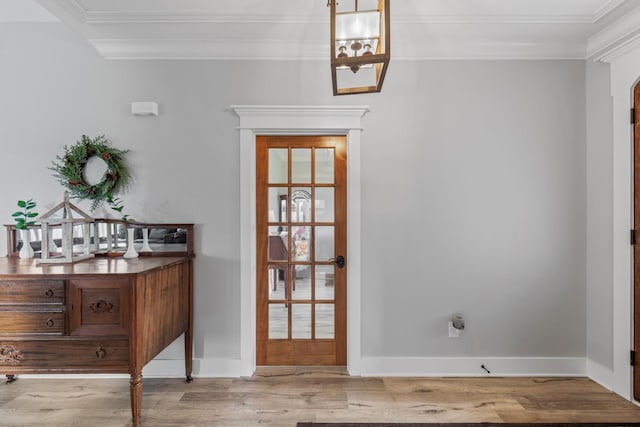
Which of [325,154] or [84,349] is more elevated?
[325,154]

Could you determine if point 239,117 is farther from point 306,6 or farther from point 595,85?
point 595,85

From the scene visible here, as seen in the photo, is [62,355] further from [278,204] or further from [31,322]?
[278,204]

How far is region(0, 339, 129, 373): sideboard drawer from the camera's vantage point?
2.01 metres

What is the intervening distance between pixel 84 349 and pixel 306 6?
2.50 metres

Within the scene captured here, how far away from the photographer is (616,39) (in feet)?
8.21

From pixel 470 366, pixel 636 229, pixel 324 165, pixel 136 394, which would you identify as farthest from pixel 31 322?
pixel 636 229

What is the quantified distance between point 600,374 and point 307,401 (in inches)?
86.8

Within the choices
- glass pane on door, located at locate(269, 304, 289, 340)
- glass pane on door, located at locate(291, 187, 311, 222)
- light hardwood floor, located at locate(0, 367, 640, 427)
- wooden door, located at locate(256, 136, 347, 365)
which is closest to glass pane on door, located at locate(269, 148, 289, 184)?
wooden door, located at locate(256, 136, 347, 365)

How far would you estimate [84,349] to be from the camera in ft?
6.61

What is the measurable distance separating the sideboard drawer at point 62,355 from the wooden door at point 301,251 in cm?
115

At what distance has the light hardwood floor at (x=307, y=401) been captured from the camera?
2244 millimetres

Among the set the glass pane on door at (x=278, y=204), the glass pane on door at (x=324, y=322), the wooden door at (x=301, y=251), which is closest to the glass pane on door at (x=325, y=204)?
the wooden door at (x=301, y=251)

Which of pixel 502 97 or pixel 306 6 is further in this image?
pixel 502 97

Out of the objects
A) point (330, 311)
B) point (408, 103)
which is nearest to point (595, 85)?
point (408, 103)
